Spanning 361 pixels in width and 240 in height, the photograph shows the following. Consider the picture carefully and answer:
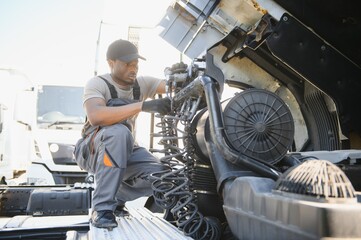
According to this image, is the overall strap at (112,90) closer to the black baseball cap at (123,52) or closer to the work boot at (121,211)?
the black baseball cap at (123,52)

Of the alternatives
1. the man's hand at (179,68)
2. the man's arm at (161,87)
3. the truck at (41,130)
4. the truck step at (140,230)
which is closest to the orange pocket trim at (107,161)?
the truck step at (140,230)

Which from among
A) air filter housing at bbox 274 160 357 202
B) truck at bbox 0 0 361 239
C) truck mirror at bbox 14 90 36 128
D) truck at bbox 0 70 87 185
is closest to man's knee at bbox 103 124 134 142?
truck at bbox 0 0 361 239

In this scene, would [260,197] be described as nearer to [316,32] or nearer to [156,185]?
[156,185]

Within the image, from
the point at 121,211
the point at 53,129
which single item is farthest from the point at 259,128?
the point at 53,129

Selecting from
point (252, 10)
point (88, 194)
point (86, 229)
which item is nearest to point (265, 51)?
point (252, 10)

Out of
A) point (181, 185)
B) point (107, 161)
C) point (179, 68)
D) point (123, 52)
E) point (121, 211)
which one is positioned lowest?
point (121, 211)

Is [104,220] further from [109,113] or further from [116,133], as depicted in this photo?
[109,113]

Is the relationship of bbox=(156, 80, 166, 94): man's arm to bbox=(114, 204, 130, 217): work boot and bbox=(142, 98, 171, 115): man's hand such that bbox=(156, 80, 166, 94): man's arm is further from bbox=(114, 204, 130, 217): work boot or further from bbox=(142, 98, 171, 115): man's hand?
bbox=(114, 204, 130, 217): work boot

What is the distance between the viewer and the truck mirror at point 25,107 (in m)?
7.70

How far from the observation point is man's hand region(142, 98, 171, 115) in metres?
2.67

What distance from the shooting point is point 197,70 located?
240cm

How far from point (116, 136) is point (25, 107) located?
5.81m

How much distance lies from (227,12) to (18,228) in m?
2.21

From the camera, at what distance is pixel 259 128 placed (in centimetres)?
201
